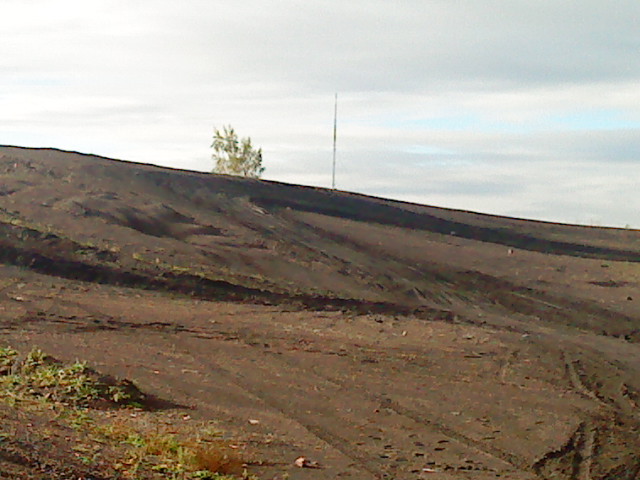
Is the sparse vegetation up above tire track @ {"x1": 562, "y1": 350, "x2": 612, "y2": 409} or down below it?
above

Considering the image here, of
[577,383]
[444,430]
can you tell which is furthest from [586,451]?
[577,383]

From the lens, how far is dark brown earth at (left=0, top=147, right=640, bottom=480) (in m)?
11.7

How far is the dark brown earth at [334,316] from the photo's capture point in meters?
11.7

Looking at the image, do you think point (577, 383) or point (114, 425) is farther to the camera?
point (577, 383)

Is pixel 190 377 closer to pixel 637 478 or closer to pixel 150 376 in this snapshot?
pixel 150 376

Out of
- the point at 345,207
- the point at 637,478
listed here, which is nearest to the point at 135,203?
the point at 345,207

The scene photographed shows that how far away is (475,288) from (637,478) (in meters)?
14.1

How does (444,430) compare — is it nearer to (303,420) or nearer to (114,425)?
(303,420)

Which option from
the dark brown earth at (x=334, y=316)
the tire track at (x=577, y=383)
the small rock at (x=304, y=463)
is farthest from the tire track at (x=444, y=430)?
the tire track at (x=577, y=383)

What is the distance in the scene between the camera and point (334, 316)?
20.5m

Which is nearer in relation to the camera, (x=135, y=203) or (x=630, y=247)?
(x=135, y=203)

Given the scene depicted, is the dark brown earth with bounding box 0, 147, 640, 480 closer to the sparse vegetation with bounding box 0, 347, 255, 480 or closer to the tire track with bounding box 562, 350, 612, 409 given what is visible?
the tire track with bounding box 562, 350, 612, 409

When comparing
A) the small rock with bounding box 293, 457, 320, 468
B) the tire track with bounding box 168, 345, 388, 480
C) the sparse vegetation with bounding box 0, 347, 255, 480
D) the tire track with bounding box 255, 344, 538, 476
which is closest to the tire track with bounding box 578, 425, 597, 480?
the tire track with bounding box 255, 344, 538, 476

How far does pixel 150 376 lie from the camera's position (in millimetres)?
13734
